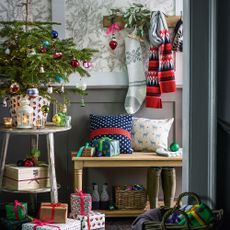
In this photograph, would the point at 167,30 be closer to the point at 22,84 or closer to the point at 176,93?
the point at 176,93

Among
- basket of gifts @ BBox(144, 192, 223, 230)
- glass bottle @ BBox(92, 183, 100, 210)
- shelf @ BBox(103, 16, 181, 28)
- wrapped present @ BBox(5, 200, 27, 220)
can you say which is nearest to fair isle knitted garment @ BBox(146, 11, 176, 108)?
shelf @ BBox(103, 16, 181, 28)

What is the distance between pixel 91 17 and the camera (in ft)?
16.9

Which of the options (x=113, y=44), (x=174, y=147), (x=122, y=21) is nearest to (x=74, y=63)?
(x=113, y=44)

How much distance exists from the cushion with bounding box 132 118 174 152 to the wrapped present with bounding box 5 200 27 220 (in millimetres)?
1237

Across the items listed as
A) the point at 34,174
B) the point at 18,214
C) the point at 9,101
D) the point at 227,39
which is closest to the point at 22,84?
the point at 9,101

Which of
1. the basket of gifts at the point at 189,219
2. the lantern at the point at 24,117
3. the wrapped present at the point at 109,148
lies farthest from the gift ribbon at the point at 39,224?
the basket of gifts at the point at 189,219

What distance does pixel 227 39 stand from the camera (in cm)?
258

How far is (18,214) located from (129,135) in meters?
1.23

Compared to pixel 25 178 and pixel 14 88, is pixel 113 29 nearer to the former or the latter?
pixel 14 88

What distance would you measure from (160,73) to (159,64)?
0.08m

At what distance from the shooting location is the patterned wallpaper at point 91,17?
5.09m

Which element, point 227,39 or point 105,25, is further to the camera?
point 105,25

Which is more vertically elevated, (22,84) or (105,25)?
(105,25)

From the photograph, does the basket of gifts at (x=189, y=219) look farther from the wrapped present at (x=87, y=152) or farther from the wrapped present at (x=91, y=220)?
the wrapped present at (x=87, y=152)
